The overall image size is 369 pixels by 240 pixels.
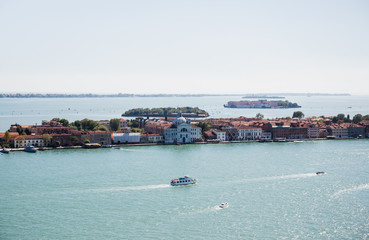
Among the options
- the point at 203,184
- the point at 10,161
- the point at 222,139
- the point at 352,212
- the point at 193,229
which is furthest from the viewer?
the point at 222,139

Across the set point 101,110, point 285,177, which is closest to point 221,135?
point 285,177

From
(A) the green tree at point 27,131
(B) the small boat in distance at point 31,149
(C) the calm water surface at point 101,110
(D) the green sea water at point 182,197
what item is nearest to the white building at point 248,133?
(D) the green sea water at point 182,197

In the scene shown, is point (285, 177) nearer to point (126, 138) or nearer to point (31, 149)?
point (31, 149)

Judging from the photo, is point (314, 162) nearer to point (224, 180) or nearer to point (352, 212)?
point (224, 180)

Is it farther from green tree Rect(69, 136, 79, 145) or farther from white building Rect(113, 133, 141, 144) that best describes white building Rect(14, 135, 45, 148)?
white building Rect(113, 133, 141, 144)

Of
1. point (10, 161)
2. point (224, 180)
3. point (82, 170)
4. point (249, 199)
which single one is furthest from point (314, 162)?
point (10, 161)

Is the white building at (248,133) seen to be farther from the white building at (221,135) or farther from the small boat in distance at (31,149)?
the small boat in distance at (31,149)
